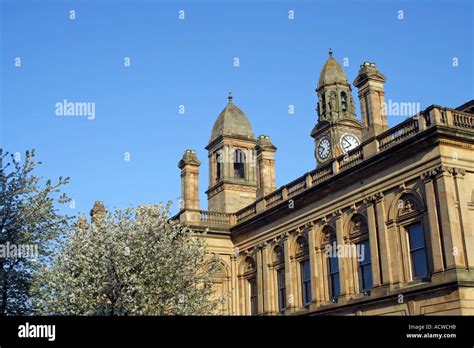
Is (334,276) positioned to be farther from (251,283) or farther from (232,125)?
(232,125)

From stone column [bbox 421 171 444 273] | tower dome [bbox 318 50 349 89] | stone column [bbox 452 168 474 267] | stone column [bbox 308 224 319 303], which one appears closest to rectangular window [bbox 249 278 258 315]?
stone column [bbox 308 224 319 303]

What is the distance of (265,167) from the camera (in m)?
40.4

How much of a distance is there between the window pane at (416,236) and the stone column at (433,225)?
0.79 metres

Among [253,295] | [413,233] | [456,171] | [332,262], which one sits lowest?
[253,295]

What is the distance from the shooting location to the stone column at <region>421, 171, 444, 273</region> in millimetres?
26344

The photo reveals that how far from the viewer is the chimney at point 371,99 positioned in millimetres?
31156

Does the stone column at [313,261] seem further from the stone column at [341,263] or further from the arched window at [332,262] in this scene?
the stone column at [341,263]

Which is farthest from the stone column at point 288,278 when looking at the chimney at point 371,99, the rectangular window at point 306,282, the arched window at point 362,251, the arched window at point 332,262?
the chimney at point 371,99

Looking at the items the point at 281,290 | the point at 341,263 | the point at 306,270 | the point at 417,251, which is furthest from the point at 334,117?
the point at 417,251

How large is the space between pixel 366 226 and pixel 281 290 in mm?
8571

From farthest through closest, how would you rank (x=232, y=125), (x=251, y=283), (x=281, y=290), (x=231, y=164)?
(x=232, y=125)
(x=231, y=164)
(x=251, y=283)
(x=281, y=290)
